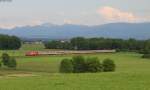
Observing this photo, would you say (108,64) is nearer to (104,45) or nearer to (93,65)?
(93,65)

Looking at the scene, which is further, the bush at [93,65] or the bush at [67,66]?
the bush at [67,66]

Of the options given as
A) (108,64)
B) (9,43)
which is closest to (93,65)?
(108,64)

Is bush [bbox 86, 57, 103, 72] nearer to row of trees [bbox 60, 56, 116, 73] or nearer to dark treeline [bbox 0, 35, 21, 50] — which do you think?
row of trees [bbox 60, 56, 116, 73]

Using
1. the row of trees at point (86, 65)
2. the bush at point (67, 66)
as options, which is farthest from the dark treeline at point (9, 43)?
the row of trees at point (86, 65)

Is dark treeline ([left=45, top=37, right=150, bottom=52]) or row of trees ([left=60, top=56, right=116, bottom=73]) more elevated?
dark treeline ([left=45, top=37, right=150, bottom=52])

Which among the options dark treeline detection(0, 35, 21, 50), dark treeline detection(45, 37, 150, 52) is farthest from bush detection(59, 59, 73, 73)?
dark treeline detection(0, 35, 21, 50)

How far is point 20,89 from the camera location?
1772cm

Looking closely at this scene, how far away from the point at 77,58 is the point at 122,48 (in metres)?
58.8

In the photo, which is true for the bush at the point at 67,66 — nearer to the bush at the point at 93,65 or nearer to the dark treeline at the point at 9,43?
the bush at the point at 93,65

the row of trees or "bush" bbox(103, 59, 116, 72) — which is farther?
"bush" bbox(103, 59, 116, 72)

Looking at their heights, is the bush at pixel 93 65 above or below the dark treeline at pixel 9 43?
below

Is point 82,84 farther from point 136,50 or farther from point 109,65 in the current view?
point 136,50

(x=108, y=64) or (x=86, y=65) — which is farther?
(x=86, y=65)

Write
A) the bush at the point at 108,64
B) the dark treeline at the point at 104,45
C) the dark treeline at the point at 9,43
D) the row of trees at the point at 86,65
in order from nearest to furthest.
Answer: the row of trees at the point at 86,65
the bush at the point at 108,64
the dark treeline at the point at 104,45
the dark treeline at the point at 9,43
